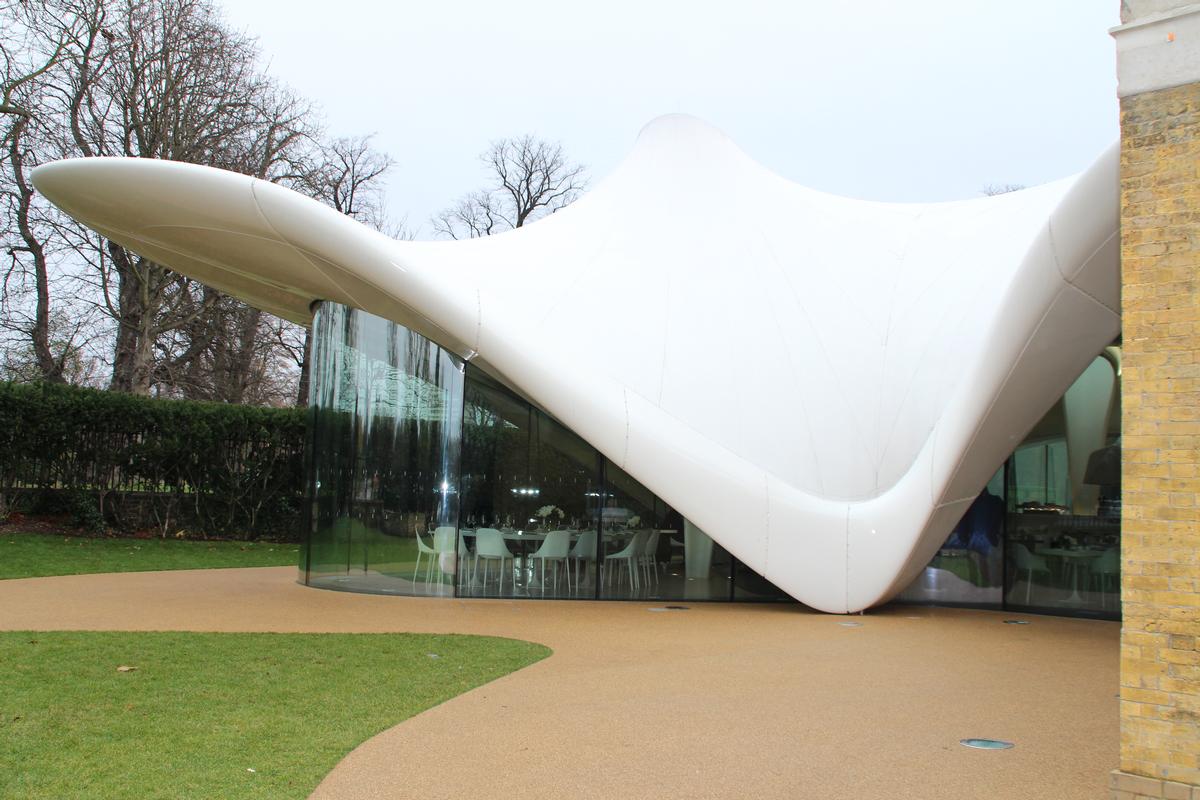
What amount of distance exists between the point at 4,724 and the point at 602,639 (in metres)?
4.80

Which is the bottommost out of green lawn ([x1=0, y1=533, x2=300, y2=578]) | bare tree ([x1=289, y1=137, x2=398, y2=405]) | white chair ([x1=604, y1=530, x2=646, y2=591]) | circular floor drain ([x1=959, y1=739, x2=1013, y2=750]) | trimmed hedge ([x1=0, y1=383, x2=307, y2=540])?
green lawn ([x1=0, y1=533, x2=300, y2=578])

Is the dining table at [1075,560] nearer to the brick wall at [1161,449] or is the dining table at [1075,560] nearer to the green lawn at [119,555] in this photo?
the brick wall at [1161,449]

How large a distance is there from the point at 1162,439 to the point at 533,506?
28.6ft

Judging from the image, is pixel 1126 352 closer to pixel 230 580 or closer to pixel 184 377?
pixel 230 580

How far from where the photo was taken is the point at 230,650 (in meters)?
7.62

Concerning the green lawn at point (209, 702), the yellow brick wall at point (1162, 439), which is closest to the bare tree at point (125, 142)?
the green lawn at point (209, 702)

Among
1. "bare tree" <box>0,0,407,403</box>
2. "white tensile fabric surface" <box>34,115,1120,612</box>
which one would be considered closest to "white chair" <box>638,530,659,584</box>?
"white tensile fabric surface" <box>34,115,1120,612</box>

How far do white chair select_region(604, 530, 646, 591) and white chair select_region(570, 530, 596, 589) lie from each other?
0.64 ft

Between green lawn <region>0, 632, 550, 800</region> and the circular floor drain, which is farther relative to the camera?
the circular floor drain

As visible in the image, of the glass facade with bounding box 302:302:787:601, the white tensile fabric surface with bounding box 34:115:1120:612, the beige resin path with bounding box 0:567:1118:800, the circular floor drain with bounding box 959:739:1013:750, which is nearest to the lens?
the beige resin path with bounding box 0:567:1118:800

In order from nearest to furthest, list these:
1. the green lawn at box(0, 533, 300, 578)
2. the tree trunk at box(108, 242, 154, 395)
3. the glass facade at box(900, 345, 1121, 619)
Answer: the glass facade at box(900, 345, 1121, 619) → the green lawn at box(0, 533, 300, 578) → the tree trunk at box(108, 242, 154, 395)

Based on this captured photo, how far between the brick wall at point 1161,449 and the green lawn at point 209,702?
3003 millimetres

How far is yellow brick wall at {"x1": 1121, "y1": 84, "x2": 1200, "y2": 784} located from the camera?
12.8ft

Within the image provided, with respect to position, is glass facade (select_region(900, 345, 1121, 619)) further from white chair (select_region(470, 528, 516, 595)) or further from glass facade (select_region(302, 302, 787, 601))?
white chair (select_region(470, 528, 516, 595))
